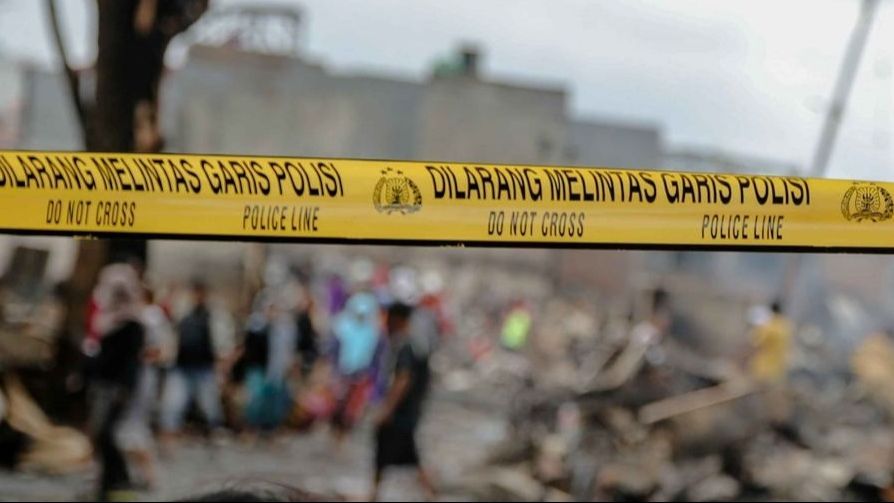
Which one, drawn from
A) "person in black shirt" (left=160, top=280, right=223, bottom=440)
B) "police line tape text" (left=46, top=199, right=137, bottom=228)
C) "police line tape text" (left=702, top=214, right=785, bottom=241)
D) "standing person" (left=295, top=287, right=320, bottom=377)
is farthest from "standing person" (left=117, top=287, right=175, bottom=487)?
"police line tape text" (left=702, top=214, right=785, bottom=241)

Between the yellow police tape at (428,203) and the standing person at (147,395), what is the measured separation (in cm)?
495

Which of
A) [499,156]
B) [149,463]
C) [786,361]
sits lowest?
[149,463]

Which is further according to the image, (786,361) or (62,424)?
(786,361)

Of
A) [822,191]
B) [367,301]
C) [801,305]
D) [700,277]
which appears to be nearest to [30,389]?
[367,301]

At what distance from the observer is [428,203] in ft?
15.1

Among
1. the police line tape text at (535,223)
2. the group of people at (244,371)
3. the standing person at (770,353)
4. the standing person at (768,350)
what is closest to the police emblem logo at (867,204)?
the police line tape text at (535,223)

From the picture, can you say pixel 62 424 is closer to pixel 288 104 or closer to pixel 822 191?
pixel 822 191

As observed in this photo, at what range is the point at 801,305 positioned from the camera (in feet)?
78.9

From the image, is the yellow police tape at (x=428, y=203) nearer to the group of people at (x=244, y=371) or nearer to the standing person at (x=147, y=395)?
the group of people at (x=244, y=371)

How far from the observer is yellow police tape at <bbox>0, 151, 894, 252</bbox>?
446cm

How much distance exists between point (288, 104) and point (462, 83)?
2831 millimetres

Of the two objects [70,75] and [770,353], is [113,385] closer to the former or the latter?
[70,75]

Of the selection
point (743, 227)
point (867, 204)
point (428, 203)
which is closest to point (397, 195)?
point (428, 203)

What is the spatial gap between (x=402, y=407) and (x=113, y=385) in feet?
6.29
